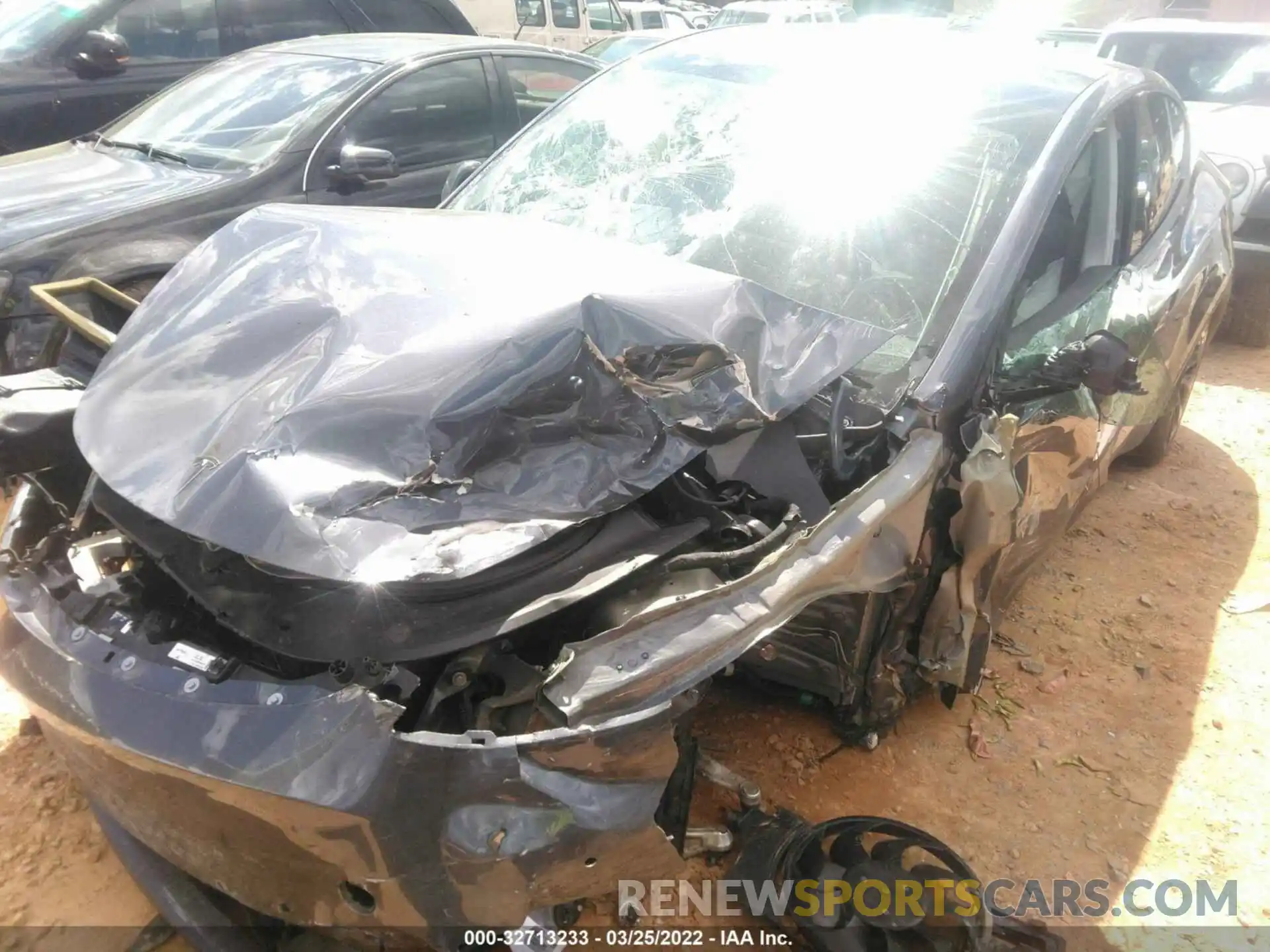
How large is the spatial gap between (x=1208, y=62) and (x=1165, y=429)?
4252mm

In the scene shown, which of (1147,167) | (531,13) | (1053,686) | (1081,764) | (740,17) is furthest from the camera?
(740,17)

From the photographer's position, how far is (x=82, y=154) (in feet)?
14.8

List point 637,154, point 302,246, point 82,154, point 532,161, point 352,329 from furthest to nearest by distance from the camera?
point 82,154 → point 532,161 → point 637,154 → point 302,246 → point 352,329

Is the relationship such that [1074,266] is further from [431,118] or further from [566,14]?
[566,14]

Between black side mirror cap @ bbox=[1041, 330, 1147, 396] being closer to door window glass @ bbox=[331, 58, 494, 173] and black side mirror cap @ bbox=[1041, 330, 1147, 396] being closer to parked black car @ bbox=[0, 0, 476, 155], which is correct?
door window glass @ bbox=[331, 58, 494, 173]

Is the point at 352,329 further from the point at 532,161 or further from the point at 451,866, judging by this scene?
the point at 532,161

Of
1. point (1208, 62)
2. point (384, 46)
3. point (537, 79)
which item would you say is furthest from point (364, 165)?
point (1208, 62)

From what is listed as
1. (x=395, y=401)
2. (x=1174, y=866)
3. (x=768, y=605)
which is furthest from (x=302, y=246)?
(x=1174, y=866)

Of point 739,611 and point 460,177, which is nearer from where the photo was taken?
point 739,611

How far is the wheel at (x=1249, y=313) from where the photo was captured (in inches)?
233

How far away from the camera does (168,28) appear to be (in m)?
5.48

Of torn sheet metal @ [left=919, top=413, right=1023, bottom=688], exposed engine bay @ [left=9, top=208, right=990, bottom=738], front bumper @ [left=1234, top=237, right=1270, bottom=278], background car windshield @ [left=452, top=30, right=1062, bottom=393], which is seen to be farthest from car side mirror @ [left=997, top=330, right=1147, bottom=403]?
front bumper @ [left=1234, top=237, right=1270, bottom=278]

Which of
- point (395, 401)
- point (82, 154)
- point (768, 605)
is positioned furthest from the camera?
point (82, 154)

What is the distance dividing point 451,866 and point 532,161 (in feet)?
7.90
